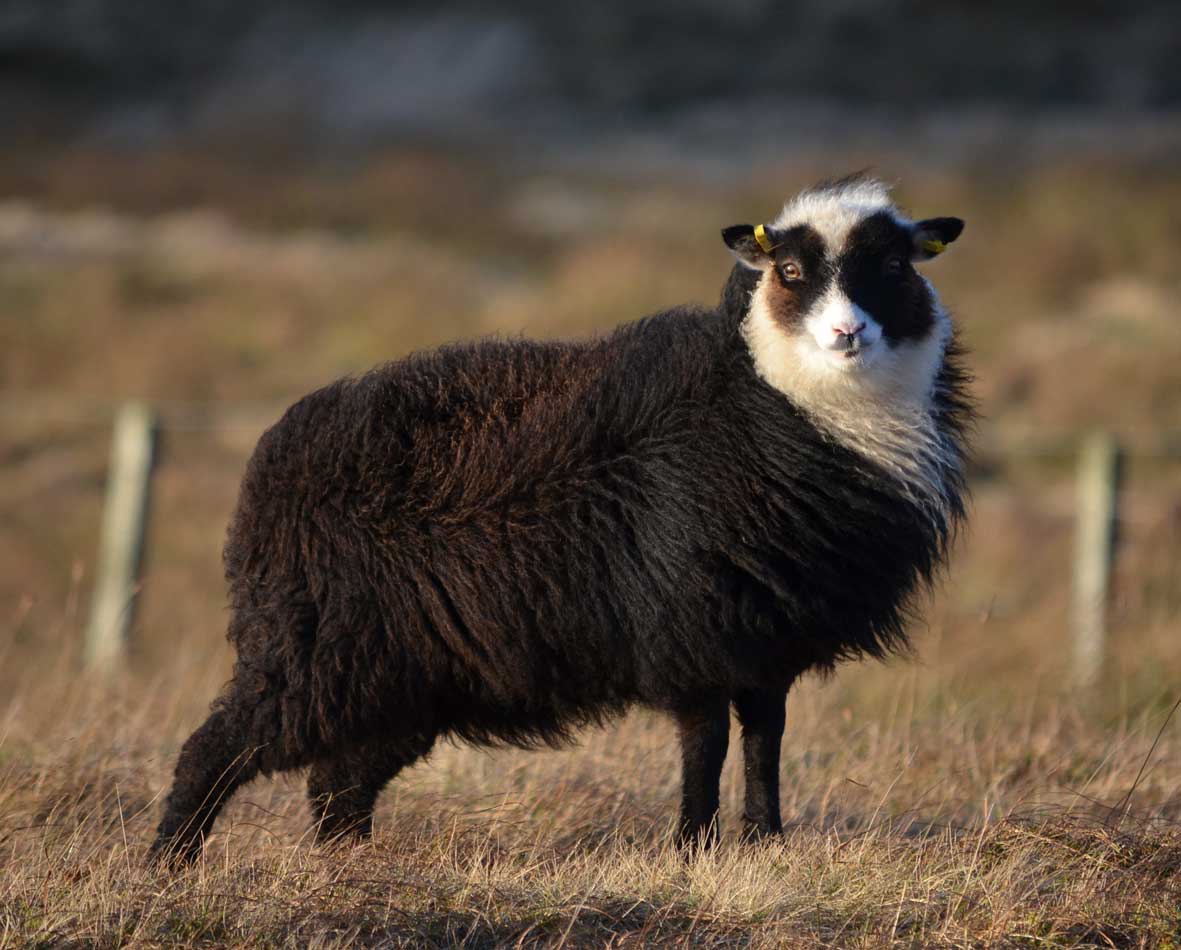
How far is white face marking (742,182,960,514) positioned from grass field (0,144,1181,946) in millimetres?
1263

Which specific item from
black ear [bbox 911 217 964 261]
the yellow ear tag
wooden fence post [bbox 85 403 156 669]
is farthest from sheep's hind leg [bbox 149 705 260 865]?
wooden fence post [bbox 85 403 156 669]

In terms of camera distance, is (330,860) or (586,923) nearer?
(586,923)

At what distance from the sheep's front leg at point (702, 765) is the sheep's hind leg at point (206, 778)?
5.02ft

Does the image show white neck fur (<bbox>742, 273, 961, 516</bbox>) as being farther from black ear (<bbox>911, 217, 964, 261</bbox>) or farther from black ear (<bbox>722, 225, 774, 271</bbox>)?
black ear (<bbox>911, 217, 964, 261</bbox>)

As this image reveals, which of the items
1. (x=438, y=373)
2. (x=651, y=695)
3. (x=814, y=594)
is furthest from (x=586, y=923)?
(x=438, y=373)

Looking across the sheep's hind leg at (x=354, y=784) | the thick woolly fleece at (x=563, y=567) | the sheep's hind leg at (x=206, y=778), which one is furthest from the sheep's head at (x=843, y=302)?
the sheep's hind leg at (x=206, y=778)

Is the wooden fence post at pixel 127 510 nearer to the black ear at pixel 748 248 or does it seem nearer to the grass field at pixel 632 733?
the grass field at pixel 632 733

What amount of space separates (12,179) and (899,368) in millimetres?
25502

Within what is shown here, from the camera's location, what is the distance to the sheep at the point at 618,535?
5.02m

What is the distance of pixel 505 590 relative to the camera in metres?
5.05

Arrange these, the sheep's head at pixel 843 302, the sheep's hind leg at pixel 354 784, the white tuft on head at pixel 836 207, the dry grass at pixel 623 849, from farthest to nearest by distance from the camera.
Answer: the sheep's hind leg at pixel 354 784, the white tuft on head at pixel 836 207, the sheep's head at pixel 843 302, the dry grass at pixel 623 849

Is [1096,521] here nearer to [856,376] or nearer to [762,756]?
[856,376]

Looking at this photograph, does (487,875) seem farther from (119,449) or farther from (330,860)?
(119,449)

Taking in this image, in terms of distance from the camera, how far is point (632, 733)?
22.8 ft
